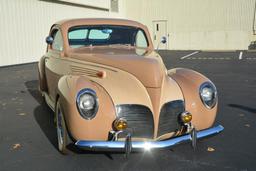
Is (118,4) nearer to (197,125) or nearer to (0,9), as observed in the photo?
(0,9)

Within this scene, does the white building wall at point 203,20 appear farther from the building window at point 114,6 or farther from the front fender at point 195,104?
the front fender at point 195,104

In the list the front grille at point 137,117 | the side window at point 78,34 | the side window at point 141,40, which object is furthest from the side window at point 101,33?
the front grille at point 137,117

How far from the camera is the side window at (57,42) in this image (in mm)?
4691

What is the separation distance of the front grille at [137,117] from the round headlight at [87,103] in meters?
0.26

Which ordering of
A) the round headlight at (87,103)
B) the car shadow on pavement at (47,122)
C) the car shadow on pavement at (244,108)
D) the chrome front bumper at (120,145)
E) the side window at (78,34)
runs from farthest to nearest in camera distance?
the car shadow on pavement at (244,108)
the side window at (78,34)
the car shadow on pavement at (47,122)
the round headlight at (87,103)
the chrome front bumper at (120,145)

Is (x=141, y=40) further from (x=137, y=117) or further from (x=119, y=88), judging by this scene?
(x=137, y=117)

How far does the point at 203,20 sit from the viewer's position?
24219 millimetres

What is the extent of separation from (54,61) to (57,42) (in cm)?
41

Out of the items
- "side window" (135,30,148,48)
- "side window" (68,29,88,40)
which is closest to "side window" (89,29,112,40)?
"side window" (68,29,88,40)

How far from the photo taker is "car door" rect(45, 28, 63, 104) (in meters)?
4.44

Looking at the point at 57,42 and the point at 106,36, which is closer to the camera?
the point at 106,36

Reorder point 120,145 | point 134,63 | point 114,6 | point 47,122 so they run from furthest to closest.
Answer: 1. point 114,6
2. point 47,122
3. point 134,63
4. point 120,145

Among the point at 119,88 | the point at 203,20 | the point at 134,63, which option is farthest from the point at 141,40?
the point at 203,20

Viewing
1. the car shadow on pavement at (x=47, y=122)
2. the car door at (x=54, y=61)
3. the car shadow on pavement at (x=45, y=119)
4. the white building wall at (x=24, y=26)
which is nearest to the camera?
the car shadow on pavement at (x=47, y=122)
